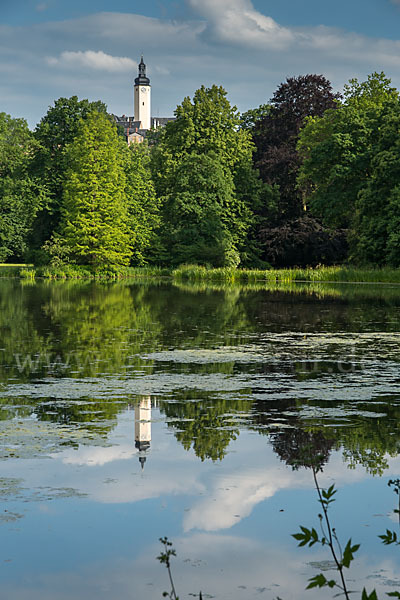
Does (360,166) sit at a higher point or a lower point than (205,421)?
higher

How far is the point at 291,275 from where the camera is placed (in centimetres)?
5088

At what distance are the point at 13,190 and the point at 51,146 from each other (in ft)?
47.8

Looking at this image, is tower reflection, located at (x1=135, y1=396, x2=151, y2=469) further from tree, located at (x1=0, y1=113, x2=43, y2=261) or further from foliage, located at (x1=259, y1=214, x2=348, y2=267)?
tree, located at (x1=0, y1=113, x2=43, y2=261)

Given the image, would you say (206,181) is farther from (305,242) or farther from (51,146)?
Answer: (51,146)

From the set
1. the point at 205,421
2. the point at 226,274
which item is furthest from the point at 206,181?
the point at 205,421

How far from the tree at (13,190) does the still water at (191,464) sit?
62.3 metres

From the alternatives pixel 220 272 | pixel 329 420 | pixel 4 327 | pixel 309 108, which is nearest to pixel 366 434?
pixel 329 420

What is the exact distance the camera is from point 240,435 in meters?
7.71

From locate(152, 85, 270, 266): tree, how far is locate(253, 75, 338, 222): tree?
7.84 feet

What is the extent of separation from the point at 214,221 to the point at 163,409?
54.6m

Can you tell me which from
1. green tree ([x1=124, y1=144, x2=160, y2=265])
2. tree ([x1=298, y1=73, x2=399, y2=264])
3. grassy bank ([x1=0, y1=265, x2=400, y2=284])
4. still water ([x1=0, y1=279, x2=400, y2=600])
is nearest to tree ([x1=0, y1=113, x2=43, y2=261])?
green tree ([x1=124, y1=144, x2=160, y2=265])

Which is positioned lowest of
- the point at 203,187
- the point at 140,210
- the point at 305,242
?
the point at 305,242

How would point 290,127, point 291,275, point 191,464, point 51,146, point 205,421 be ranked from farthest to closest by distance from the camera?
point 51,146 → point 290,127 → point 291,275 → point 205,421 → point 191,464

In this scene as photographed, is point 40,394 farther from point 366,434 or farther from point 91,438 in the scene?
point 366,434
